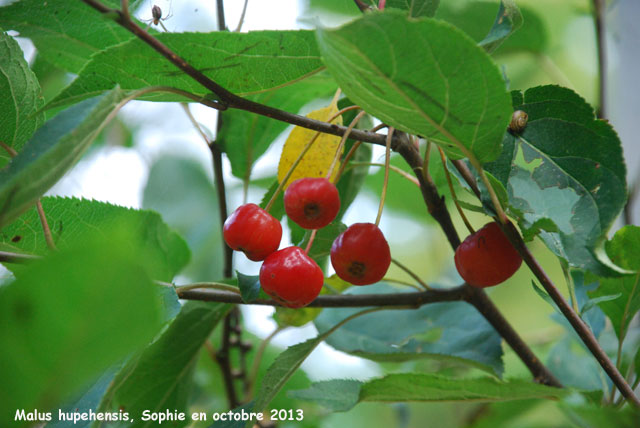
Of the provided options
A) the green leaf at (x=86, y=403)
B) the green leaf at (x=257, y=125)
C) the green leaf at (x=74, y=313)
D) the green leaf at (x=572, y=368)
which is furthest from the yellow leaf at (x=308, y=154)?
the green leaf at (x=572, y=368)

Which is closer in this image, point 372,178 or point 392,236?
point 372,178

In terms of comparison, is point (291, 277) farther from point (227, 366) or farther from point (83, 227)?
point (227, 366)

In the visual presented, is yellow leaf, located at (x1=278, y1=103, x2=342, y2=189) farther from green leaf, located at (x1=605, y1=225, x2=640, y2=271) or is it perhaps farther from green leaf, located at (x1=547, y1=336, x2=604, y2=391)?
green leaf, located at (x1=547, y1=336, x2=604, y2=391)

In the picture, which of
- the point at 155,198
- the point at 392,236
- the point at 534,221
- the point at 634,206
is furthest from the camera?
the point at 392,236

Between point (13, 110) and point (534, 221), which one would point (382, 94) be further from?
point (13, 110)

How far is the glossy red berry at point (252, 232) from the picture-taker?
76cm

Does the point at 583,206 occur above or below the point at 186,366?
above

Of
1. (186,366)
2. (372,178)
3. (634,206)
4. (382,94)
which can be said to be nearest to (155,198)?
(372,178)

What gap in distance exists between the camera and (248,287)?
2.55ft

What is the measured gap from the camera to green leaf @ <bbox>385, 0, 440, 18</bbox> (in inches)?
29.5

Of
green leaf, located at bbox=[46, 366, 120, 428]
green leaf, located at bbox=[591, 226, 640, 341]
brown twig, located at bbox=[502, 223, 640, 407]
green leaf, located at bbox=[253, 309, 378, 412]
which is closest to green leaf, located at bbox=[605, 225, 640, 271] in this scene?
green leaf, located at bbox=[591, 226, 640, 341]

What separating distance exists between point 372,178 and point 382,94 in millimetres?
1054

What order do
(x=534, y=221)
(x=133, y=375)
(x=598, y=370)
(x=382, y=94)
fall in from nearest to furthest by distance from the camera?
(x=382, y=94) → (x=534, y=221) → (x=133, y=375) → (x=598, y=370)

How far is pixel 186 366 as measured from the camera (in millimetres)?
1062
